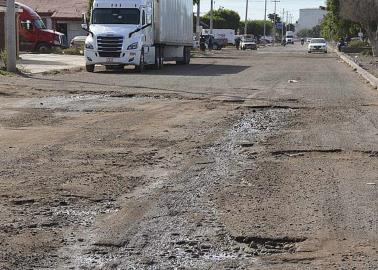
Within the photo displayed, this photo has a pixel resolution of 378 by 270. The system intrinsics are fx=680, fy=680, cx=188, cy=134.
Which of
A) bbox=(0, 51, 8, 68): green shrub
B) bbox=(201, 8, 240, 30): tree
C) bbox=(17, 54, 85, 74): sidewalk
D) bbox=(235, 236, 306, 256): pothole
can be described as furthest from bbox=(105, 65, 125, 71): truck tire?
bbox=(201, 8, 240, 30): tree

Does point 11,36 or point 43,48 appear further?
point 43,48

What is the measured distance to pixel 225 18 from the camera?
139 m

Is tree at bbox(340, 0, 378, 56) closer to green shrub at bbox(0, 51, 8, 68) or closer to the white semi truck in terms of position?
the white semi truck

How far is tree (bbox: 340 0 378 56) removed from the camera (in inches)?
1992

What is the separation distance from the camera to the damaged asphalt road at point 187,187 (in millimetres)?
5449

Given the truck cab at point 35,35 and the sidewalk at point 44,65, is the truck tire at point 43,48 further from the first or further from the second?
the sidewalk at point 44,65

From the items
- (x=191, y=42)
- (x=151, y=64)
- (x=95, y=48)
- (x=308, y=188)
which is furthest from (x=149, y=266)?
(x=191, y=42)

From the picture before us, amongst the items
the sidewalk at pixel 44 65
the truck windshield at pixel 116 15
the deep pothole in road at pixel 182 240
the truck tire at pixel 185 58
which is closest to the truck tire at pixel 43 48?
the sidewalk at pixel 44 65

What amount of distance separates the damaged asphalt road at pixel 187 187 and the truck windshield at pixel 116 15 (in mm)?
15035

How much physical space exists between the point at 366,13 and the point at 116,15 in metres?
27.3

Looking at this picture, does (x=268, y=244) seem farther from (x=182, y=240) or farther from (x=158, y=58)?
(x=158, y=58)

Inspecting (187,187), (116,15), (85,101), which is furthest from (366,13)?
(187,187)

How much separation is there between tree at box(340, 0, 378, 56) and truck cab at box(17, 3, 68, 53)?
879 inches

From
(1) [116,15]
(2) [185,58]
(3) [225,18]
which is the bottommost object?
(2) [185,58]
